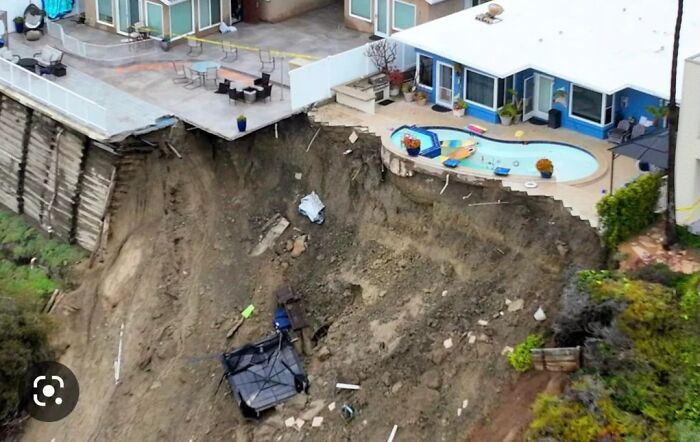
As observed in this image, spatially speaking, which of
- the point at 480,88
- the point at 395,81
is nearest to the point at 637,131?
the point at 480,88

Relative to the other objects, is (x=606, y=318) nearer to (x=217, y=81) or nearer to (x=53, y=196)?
(x=217, y=81)

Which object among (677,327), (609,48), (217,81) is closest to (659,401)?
(677,327)

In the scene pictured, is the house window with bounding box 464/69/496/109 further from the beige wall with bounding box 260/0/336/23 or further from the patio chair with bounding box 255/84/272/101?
the beige wall with bounding box 260/0/336/23

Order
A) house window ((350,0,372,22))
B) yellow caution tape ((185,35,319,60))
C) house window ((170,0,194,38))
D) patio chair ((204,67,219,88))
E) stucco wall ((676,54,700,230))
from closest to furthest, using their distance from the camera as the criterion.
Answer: stucco wall ((676,54,700,230)) → patio chair ((204,67,219,88)) → yellow caution tape ((185,35,319,60)) → house window ((350,0,372,22)) → house window ((170,0,194,38))

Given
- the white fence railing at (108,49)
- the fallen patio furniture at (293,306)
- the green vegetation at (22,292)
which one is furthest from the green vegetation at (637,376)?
the white fence railing at (108,49)

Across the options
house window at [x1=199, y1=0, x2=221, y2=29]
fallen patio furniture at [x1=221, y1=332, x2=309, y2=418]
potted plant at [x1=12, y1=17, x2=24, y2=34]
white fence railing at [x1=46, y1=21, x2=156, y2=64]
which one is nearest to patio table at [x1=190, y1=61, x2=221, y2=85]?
white fence railing at [x1=46, y1=21, x2=156, y2=64]

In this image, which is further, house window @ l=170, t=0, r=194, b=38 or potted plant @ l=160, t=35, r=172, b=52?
house window @ l=170, t=0, r=194, b=38
